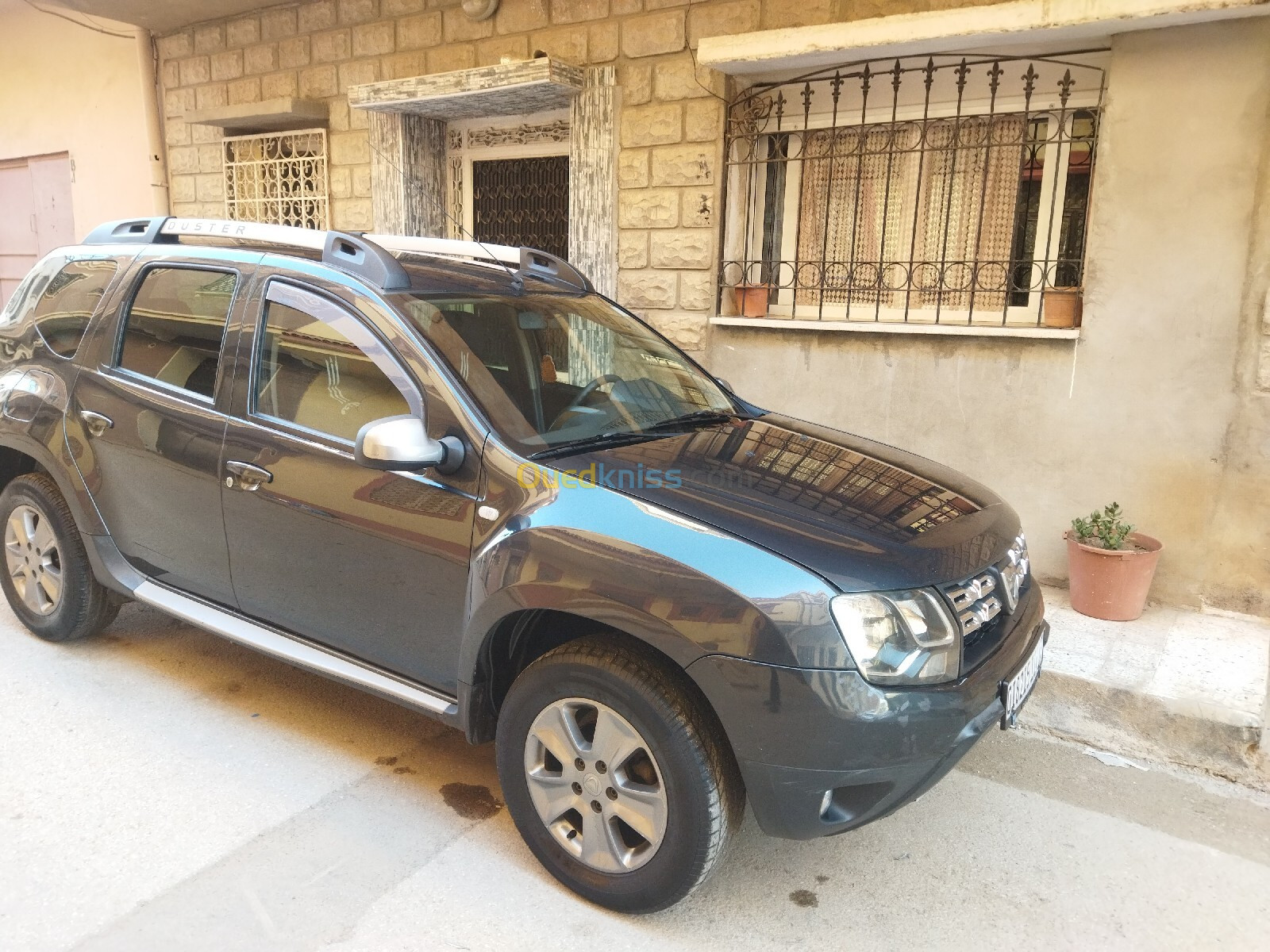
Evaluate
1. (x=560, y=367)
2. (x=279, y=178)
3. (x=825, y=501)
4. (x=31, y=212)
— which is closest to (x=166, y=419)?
(x=560, y=367)

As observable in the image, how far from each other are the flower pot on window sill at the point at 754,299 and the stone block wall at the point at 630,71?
0.20 meters

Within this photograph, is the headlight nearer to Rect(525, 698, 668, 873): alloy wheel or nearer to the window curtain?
Rect(525, 698, 668, 873): alloy wheel

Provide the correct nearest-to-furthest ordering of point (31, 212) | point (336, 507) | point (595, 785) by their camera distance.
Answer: point (595, 785), point (336, 507), point (31, 212)

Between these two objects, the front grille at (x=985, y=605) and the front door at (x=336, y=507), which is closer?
the front grille at (x=985, y=605)

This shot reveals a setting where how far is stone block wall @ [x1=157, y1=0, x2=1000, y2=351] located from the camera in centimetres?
558

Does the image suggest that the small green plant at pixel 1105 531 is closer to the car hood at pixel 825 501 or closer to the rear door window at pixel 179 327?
the car hood at pixel 825 501

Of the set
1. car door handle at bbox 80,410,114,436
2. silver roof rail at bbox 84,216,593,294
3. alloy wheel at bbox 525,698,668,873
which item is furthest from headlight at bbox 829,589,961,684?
car door handle at bbox 80,410,114,436

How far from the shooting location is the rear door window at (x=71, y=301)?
3.89m

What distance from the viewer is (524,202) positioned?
6.92 m

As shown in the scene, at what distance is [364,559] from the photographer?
2.91 metres

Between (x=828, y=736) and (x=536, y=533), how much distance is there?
941 mm

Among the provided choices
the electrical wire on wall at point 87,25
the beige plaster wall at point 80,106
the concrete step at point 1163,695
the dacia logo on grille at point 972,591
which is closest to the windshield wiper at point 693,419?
the dacia logo on grille at point 972,591

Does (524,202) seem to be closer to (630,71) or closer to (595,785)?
(630,71)

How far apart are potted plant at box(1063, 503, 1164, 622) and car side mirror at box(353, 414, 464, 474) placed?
10.6 feet
